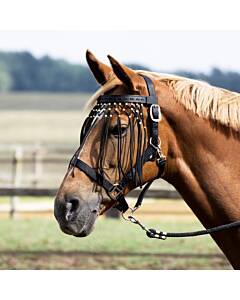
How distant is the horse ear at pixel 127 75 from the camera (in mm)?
3666

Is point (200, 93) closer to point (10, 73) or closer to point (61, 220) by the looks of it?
point (61, 220)

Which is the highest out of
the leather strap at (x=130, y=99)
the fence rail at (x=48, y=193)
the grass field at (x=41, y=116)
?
the leather strap at (x=130, y=99)

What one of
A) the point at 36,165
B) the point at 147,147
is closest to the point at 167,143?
the point at 147,147

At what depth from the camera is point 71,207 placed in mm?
3625

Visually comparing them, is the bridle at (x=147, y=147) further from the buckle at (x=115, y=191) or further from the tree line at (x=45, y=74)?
the tree line at (x=45, y=74)

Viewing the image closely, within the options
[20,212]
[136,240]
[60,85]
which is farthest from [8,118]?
[136,240]

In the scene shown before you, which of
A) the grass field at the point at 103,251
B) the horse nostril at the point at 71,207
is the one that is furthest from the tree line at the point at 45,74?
the horse nostril at the point at 71,207

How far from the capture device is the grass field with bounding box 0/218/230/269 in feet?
31.6

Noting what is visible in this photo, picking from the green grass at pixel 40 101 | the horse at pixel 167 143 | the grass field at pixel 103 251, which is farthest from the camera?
the green grass at pixel 40 101

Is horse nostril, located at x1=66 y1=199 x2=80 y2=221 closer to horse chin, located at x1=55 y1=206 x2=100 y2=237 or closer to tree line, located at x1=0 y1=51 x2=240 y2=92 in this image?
horse chin, located at x1=55 y1=206 x2=100 y2=237

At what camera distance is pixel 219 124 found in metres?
3.85

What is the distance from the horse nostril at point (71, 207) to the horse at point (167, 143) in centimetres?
10

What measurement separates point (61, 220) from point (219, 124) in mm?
991

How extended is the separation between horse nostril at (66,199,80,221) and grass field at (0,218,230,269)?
19.3ft
